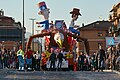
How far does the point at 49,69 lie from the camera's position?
37.2 m

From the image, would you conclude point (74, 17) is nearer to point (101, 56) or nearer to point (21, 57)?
point (21, 57)

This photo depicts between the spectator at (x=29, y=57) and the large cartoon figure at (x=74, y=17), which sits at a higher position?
the large cartoon figure at (x=74, y=17)

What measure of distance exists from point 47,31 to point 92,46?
81545 millimetres

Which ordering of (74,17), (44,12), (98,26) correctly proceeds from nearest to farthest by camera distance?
(44,12) → (74,17) → (98,26)

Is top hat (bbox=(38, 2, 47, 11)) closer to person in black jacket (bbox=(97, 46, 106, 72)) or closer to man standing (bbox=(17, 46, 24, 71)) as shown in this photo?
man standing (bbox=(17, 46, 24, 71))

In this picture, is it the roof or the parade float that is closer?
the parade float

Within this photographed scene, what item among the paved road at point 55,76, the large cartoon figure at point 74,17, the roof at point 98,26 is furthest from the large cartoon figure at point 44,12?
the roof at point 98,26

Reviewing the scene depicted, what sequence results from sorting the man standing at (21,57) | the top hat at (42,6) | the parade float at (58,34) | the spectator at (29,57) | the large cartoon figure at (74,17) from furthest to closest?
1. the large cartoon figure at (74,17)
2. the top hat at (42,6)
3. the parade float at (58,34)
4. the spectator at (29,57)
5. the man standing at (21,57)

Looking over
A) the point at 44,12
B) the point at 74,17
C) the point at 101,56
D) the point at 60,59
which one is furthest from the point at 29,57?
the point at 74,17

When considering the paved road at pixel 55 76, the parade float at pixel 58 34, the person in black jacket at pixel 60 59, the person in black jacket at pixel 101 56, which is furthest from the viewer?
the parade float at pixel 58 34

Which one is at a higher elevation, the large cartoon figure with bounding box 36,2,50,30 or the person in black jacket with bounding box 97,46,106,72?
the large cartoon figure with bounding box 36,2,50,30

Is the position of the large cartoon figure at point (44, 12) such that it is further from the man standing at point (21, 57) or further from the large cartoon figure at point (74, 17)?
the man standing at point (21, 57)

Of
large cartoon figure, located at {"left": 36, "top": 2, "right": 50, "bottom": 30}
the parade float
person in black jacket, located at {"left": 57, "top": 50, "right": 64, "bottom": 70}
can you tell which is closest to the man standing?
person in black jacket, located at {"left": 57, "top": 50, "right": 64, "bottom": 70}

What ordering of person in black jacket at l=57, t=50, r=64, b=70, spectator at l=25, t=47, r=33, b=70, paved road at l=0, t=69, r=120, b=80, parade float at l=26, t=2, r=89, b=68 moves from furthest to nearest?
parade float at l=26, t=2, r=89, b=68 → person in black jacket at l=57, t=50, r=64, b=70 → spectator at l=25, t=47, r=33, b=70 → paved road at l=0, t=69, r=120, b=80
